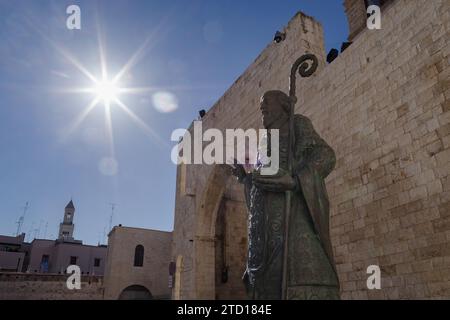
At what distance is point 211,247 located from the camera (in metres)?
12.5

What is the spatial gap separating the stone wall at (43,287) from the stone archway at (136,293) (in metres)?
→ 1.36

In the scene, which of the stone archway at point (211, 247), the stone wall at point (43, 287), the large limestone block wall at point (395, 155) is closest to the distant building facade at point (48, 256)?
the stone wall at point (43, 287)

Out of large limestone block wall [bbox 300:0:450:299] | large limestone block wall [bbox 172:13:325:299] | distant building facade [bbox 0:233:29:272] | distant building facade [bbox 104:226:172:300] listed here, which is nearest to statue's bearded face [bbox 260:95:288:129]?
large limestone block wall [bbox 300:0:450:299]

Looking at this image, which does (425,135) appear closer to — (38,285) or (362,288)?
(362,288)

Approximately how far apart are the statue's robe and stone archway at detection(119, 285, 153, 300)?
20.4 m

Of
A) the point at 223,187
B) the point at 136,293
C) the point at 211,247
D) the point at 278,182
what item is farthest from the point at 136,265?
the point at 278,182

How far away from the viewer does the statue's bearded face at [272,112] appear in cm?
261

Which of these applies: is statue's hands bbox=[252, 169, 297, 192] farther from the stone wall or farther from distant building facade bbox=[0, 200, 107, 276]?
distant building facade bbox=[0, 200, 107, 276]

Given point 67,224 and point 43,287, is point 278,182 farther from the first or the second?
point 67,224

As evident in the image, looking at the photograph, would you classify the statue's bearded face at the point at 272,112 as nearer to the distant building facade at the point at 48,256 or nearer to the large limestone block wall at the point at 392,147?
the large limestone block wall at the point at 392,147

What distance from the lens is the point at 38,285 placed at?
63.5ft

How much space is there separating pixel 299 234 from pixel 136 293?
21.3m

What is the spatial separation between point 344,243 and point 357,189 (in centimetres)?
101
